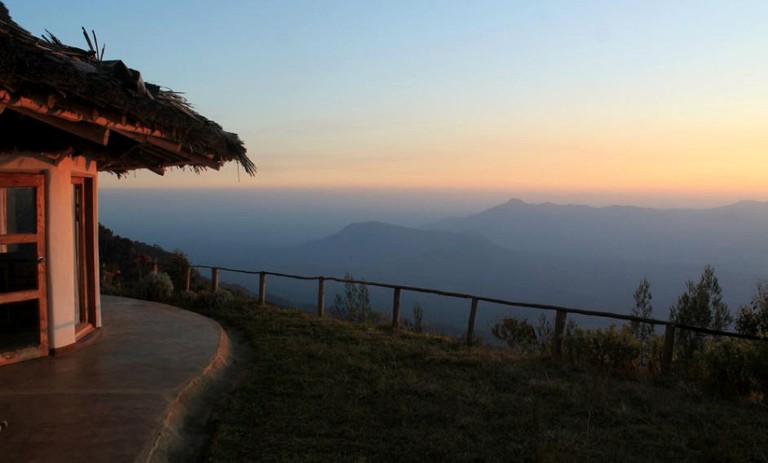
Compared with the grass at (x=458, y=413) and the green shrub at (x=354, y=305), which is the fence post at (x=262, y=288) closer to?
the green shrub at (x=354, y=305)

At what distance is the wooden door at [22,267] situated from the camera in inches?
208

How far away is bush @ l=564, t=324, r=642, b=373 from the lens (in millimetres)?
7107

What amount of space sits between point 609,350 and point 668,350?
0.70 m

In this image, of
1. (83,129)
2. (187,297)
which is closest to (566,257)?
(187,297)

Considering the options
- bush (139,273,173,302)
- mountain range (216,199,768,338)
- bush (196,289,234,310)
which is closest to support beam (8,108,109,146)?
bush (196,289,234,310)

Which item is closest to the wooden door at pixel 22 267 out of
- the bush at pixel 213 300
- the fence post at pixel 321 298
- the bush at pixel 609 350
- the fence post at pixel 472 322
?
the bush at pixel 213 300

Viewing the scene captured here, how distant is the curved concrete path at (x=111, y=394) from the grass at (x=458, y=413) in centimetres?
44

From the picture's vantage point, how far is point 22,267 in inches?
278

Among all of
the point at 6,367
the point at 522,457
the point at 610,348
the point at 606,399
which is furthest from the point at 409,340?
the point at 6,367

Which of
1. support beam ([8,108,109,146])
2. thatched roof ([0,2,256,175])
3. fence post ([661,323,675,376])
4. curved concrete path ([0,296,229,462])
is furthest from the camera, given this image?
fence post ([661,323,675,376])

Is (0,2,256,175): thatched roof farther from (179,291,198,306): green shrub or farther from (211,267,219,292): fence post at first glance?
(211,267,219,292): fence post

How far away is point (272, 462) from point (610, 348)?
5.09 m

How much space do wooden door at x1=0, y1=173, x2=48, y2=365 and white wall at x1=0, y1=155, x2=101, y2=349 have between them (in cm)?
6

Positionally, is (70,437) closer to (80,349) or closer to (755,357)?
(80,349)
